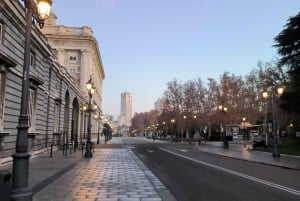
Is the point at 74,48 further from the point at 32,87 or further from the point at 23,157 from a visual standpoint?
the point at 23,157

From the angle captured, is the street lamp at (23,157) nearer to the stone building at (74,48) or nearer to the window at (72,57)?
the stone building at (74,48)

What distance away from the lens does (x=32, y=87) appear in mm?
25344

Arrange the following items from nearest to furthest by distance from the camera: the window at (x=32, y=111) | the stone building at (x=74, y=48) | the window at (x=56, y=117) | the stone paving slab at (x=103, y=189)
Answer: the stone paving slab at (x=103, y=189)
the window at (x=32, y=111)
the window at (x=56, y=117)
the stone building at (x=74, y=48)

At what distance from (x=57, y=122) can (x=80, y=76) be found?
48.3 m

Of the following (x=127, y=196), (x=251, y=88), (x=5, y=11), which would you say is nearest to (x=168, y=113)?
(x=251, y=88)

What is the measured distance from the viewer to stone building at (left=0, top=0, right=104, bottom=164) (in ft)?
62.3

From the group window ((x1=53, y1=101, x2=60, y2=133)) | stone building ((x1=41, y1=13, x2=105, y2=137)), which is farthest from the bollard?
stone building ((x1=41, y1=13, x2=105, y2=137))

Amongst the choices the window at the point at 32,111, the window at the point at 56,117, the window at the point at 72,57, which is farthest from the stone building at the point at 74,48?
the window at the point at 32,111

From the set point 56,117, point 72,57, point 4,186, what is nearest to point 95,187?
point 4,186

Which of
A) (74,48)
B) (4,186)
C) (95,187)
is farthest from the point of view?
(74,48)

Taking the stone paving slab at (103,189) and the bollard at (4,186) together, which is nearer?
the bollard at (4,186)

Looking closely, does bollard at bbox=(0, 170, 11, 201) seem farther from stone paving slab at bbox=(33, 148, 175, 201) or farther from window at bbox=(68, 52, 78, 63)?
window at bbox=(68, 52, 78, 63)

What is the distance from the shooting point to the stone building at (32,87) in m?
19.0

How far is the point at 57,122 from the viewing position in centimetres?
3747
